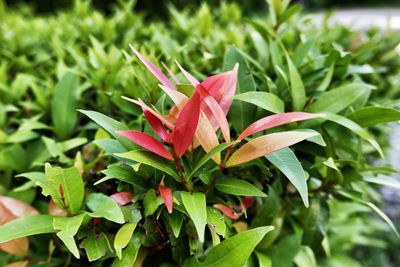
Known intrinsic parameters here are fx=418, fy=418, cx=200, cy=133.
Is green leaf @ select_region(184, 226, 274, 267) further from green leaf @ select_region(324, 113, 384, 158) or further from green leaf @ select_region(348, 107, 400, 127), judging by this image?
green leaf @ select_region(348, 107, 400, 127)

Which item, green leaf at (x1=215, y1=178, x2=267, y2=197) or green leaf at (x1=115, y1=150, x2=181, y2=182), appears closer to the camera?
green leaf at (x1=115, y1=150, x2=181, y2=182)

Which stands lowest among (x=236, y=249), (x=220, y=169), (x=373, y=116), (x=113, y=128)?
(x=373, y=116)

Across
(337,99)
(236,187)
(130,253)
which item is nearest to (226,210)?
(236,187)

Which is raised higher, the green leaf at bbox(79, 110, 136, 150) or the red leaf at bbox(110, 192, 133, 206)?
the green leaf at bbox(79, 110, 136, 150)

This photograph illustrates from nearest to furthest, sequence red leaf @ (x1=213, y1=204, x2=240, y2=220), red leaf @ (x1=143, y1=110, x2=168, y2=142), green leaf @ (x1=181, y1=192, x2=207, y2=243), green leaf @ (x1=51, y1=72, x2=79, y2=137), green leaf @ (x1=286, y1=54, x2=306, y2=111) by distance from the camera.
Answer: green leaf @ (x1=181, y1=192, x2=207, y2=243) < red leaf @ (x1=143, y1=110, x2=168, y2=142) < red leaf @ (x1=213, y1=204, x2=240, y2=220) < green leaf @ (x1=286, y1=54, x2=306, y2=111) < green leaf @ (x1=51, y1=72, x2=79, y2=137)

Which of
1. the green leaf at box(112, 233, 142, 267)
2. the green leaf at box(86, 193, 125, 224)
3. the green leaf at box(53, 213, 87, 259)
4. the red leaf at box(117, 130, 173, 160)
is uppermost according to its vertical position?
the red leaf at box(117, 130, 173, 160)

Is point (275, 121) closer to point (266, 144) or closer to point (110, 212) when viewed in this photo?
point (266, 144)

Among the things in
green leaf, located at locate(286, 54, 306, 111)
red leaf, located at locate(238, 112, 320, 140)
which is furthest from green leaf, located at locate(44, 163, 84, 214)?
green leaf, located at locate(286, 54, 306, 111)

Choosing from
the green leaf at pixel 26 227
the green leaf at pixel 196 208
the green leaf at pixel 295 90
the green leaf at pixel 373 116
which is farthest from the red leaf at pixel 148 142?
the green leaf at pixel 373 116
